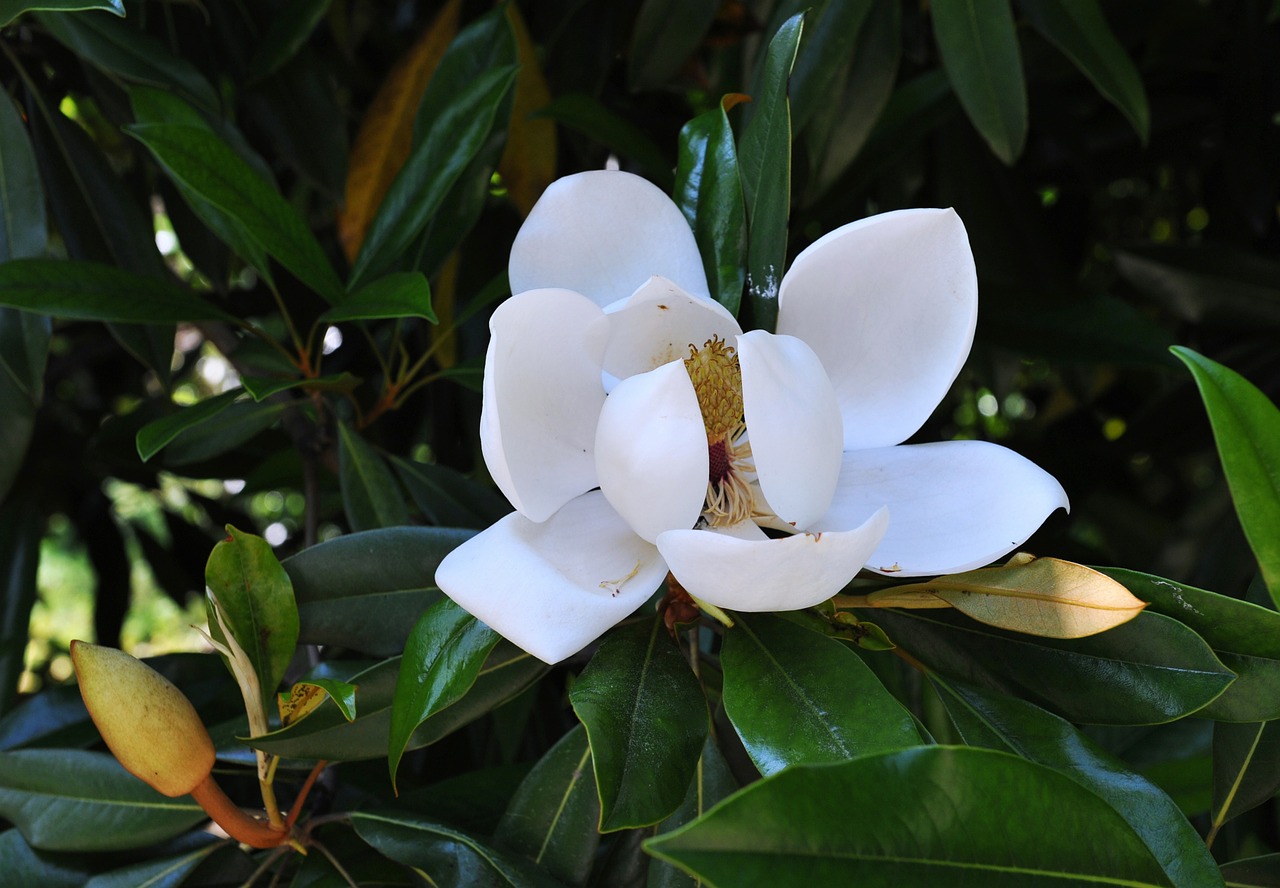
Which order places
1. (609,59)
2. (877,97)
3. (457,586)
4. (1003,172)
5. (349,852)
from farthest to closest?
(1003,172) < (609,59) < (877,97) < (349,852) < (457,586)

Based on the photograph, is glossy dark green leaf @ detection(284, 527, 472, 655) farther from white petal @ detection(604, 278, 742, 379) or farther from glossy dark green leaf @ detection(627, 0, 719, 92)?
glossy dark green leaf @ detection(627, 0, 719, 92)

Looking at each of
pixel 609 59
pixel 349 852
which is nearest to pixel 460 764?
pixel 349 852

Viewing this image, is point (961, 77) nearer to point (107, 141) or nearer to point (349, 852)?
point (349, 852)

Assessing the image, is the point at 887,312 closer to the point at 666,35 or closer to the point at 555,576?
the point at 555,576

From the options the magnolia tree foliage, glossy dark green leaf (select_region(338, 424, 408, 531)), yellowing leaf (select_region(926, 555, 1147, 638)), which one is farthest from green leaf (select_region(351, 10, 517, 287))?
yellowing leaf (select_region(926, 555, 1147, 638))

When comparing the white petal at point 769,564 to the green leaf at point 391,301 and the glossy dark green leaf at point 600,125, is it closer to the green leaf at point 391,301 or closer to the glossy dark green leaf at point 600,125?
the green leaf at point 391,301

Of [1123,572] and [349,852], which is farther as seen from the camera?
[349,852]

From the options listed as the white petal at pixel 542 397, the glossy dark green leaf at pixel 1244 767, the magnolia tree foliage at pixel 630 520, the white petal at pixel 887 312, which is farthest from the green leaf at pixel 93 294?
the glossy dark green leaf at pixel 1244 767
